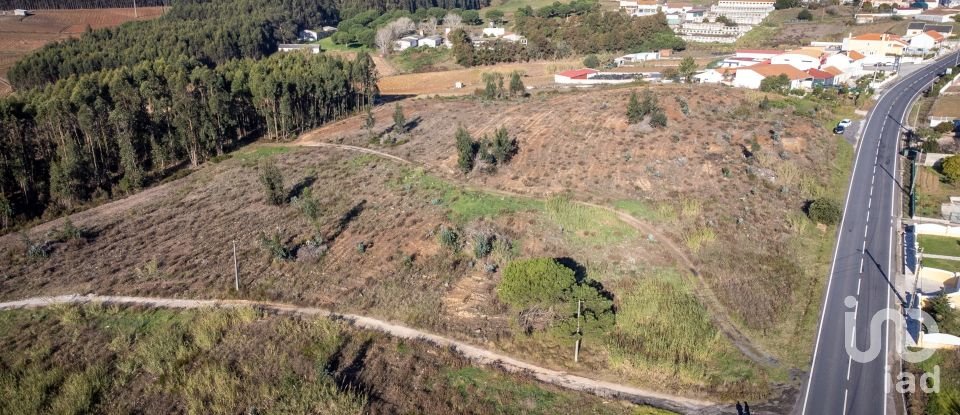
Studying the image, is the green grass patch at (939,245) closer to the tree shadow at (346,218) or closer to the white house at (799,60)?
the tree shadow at (346,218)

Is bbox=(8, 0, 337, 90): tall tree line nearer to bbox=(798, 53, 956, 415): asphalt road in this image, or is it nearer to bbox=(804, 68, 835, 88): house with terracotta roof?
bbox=(798, 53, 956, 415): asphalt road

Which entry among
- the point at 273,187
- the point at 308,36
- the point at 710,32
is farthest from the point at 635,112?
the point at 308,36

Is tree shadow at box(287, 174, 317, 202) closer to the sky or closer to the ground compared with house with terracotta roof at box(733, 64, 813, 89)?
closer to the ground

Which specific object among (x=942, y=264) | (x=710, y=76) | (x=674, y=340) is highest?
(x=710, y=76)

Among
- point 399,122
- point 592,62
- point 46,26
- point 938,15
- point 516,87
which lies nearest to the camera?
point 399,122

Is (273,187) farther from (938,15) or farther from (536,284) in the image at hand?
(938,15)

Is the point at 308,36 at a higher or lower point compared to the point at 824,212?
higher

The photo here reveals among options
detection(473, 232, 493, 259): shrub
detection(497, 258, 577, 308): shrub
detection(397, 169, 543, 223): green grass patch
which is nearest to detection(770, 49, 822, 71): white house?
detection(397, 169, 543, 223): green grass patch
